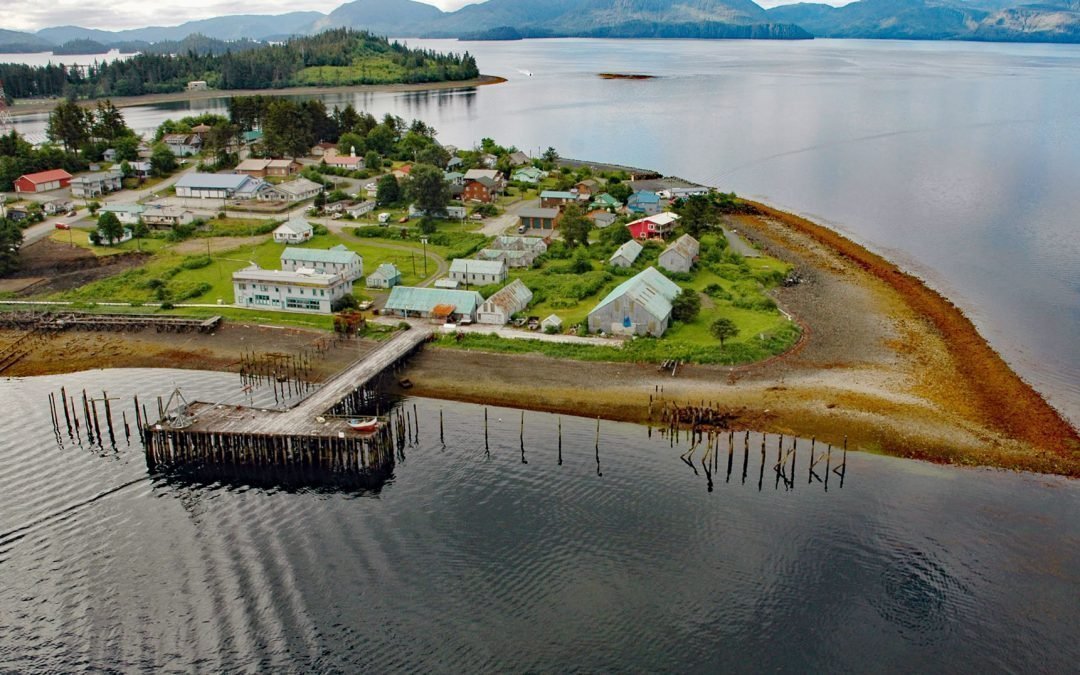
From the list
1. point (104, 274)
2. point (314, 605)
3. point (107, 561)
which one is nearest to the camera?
point (314, 605)

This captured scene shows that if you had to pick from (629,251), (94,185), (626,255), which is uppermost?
(94,185)

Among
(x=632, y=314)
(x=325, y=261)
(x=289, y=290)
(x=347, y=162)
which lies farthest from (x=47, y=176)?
(x=632, y=314)

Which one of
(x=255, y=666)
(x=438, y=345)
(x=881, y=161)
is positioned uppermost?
(x=881, y=161)

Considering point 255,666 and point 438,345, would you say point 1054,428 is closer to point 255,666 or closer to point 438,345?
point 438,345

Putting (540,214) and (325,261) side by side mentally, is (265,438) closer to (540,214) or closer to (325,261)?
(325,261)

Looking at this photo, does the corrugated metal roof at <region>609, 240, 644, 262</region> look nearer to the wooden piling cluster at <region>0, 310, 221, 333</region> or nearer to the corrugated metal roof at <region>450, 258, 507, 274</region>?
the corrugated metal roof at <region>450, 258, 507, 274</region>

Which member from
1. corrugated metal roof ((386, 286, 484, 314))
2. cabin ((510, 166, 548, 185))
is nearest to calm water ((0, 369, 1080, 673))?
corrugated metal roof ((386, 286, 484, 314))

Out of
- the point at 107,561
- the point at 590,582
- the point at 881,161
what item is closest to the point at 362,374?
the point at 107,561
